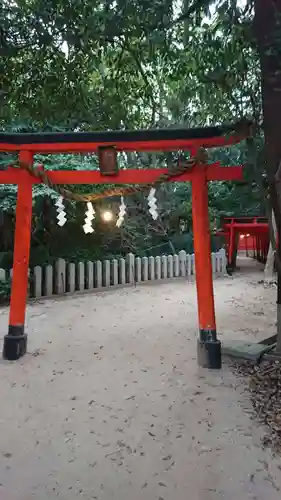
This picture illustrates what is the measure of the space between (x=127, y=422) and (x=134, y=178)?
250 centimetres

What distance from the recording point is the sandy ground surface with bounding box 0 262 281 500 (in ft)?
6.52

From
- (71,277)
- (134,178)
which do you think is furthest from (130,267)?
(134,178)

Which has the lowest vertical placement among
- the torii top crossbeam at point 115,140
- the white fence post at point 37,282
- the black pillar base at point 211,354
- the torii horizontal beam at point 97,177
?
the black pillar base at point 211,354

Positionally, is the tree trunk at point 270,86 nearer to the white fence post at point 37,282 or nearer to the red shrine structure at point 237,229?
the white fence post at point 37,282

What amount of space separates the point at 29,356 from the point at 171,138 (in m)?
2.87

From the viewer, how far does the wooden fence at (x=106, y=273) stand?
23.8 ft

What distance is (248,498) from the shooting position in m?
1.87

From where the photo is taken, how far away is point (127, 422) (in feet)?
8.71

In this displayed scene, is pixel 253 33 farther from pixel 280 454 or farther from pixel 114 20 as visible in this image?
pixel 280 454

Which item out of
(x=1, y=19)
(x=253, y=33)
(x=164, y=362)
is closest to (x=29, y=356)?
(x=164, y=362)

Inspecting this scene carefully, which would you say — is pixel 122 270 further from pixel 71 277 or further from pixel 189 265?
pixel 189 265

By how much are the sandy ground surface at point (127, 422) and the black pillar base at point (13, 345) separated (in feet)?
0.38

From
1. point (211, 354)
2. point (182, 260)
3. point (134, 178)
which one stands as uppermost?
point (134, 178)

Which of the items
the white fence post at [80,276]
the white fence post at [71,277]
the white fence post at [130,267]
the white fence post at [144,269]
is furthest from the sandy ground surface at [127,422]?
the white fence post at [144,269]
